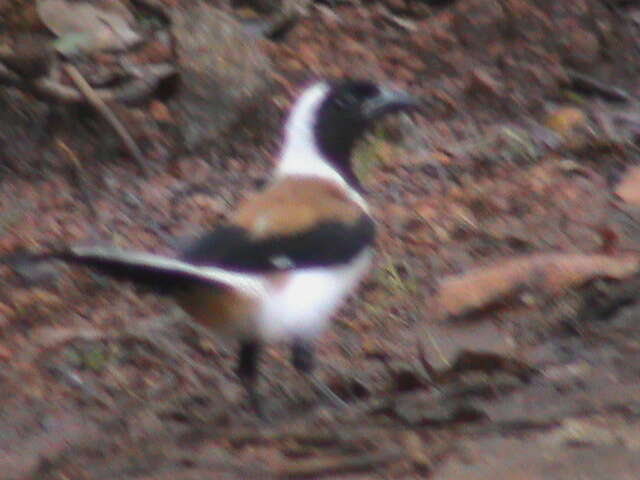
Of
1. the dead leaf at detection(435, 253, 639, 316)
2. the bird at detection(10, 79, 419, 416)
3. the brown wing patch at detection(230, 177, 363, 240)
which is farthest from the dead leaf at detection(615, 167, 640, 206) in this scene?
the brown wing patch at detection(230, 177, 363, 240)

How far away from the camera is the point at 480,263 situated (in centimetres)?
687

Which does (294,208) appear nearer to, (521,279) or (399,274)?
(521,279)

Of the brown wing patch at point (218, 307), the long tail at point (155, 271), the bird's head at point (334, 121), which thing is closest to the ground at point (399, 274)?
the brown wing patch at point (218, 307)

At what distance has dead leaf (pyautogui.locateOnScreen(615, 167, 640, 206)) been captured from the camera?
7293mm

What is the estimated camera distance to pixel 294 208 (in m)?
5.73

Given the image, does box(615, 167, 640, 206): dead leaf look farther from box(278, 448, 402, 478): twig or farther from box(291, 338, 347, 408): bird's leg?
box(278, 448, 402, 478): twig

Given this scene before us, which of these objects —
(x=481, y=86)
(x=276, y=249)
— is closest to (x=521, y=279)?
(x=276, y=249)

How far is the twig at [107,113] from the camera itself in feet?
24.0

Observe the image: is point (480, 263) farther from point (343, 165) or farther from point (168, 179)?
point (168, 179)

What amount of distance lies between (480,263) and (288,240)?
1.55 m

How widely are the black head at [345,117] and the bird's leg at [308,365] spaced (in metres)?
0.84

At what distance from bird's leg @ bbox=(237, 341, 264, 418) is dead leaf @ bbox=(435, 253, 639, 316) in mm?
804

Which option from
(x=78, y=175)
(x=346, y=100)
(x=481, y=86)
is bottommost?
(x=78, y=175)

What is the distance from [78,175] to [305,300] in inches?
75.4
